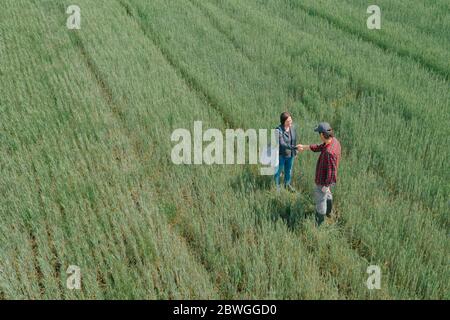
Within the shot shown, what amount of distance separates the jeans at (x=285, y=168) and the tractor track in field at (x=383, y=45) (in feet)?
12.8

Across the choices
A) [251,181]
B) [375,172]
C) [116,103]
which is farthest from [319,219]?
[116,103]

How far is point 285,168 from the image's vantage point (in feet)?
14.4

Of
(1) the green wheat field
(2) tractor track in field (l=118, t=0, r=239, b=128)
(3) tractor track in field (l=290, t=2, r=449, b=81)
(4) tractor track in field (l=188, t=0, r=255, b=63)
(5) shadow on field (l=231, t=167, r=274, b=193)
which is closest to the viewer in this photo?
(1) the green wheat field

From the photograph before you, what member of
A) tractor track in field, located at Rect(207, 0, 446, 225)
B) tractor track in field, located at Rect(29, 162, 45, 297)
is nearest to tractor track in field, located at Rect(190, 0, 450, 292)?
tractor track in field, located at Rect(207, 0, 446, 225)

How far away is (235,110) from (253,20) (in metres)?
4.39

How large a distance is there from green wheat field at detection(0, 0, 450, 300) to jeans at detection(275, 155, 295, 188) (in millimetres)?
185

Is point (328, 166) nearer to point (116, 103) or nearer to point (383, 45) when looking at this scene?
point (116, 103)

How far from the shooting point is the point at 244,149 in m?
5.04

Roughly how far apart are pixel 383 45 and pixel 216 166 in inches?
201

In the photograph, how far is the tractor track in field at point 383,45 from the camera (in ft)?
23.0

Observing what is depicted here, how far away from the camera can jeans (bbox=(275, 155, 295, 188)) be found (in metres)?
4.31

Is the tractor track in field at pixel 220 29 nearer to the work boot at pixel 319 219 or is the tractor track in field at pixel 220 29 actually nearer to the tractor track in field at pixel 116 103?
the tractor track in field at pixel 116 103

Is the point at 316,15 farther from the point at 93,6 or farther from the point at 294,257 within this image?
the point at 294,257

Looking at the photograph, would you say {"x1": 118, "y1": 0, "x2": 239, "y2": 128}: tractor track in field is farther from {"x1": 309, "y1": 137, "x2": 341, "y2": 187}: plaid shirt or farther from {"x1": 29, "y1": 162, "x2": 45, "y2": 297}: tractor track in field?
{"x1": 29, "y1": 162, "x2": 45, "y2": 297}: tractor track in field
